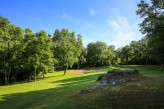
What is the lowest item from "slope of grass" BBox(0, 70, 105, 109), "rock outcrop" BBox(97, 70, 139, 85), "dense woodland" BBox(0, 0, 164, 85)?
"slope of grass" BBox(0, 70, 105, 109)

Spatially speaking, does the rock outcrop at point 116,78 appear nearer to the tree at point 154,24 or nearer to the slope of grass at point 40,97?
the slope of grass at point 40,97

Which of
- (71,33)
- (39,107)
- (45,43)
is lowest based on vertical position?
(39,107)

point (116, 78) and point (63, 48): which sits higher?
point (63, 48)

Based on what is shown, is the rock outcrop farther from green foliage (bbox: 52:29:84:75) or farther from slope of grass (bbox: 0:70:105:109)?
green foliage (bbox: 52:29:84:75)

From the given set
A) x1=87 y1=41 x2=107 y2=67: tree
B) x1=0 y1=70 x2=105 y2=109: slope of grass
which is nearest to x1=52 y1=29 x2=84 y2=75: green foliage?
x1=0 y1=70 x2=105 y2=109: slope of grass

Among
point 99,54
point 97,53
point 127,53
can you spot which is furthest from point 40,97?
point 97,53

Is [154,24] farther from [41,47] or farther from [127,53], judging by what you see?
[127,53]

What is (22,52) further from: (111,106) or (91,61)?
(91,61)

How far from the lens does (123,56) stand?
91875mm

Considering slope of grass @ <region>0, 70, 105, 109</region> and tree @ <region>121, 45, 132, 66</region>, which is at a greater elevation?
tree @ <region>121, 45, 132, 66</region>

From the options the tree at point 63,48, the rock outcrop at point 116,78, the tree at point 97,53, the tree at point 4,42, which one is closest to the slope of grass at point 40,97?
the rock outcrop at point 116,78

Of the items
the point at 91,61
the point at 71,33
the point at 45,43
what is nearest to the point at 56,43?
the point at 71,33

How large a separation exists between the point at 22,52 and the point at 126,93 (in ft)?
110

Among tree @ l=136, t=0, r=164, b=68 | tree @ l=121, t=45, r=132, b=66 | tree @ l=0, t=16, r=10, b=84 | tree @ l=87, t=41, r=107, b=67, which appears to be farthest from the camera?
tree @ l=87, t=41, r=107, b=67
